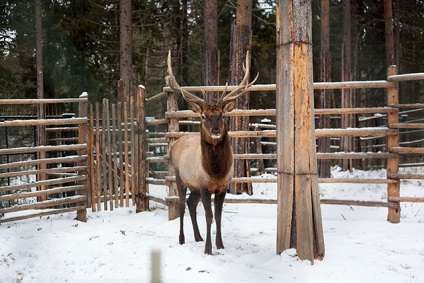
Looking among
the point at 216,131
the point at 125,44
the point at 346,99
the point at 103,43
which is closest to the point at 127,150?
the point at 216,131

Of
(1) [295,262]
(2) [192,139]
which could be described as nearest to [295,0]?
(2) [192,139]

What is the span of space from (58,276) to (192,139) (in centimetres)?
250

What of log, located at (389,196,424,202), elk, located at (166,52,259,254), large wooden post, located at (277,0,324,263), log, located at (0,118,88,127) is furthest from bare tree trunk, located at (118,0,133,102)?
large wooden post, located at (277,0,324,263)

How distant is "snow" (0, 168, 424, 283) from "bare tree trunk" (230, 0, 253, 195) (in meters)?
1.20

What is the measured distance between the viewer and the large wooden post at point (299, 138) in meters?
5.16

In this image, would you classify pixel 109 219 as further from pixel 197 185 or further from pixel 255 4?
pixel 255 4

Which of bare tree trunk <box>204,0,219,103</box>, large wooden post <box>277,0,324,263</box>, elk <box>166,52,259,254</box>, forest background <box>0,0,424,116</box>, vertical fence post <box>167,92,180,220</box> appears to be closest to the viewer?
large wooden post <box>277,0,324,263</box>

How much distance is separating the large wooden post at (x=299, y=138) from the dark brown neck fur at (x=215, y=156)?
0.76 m

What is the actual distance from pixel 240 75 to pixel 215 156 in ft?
13.5

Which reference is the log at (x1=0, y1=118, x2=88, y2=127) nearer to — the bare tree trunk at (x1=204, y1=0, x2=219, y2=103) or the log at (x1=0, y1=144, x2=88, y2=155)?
the log at (x1=0, y1=144, x2=88, y2=155)

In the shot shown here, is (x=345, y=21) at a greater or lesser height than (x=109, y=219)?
greater

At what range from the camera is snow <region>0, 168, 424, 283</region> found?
4922mm

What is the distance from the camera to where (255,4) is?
18.2m

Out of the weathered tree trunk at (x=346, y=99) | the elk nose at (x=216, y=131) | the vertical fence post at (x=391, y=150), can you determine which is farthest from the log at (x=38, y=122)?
the weathered tree trunk at (x=346, y=99)
